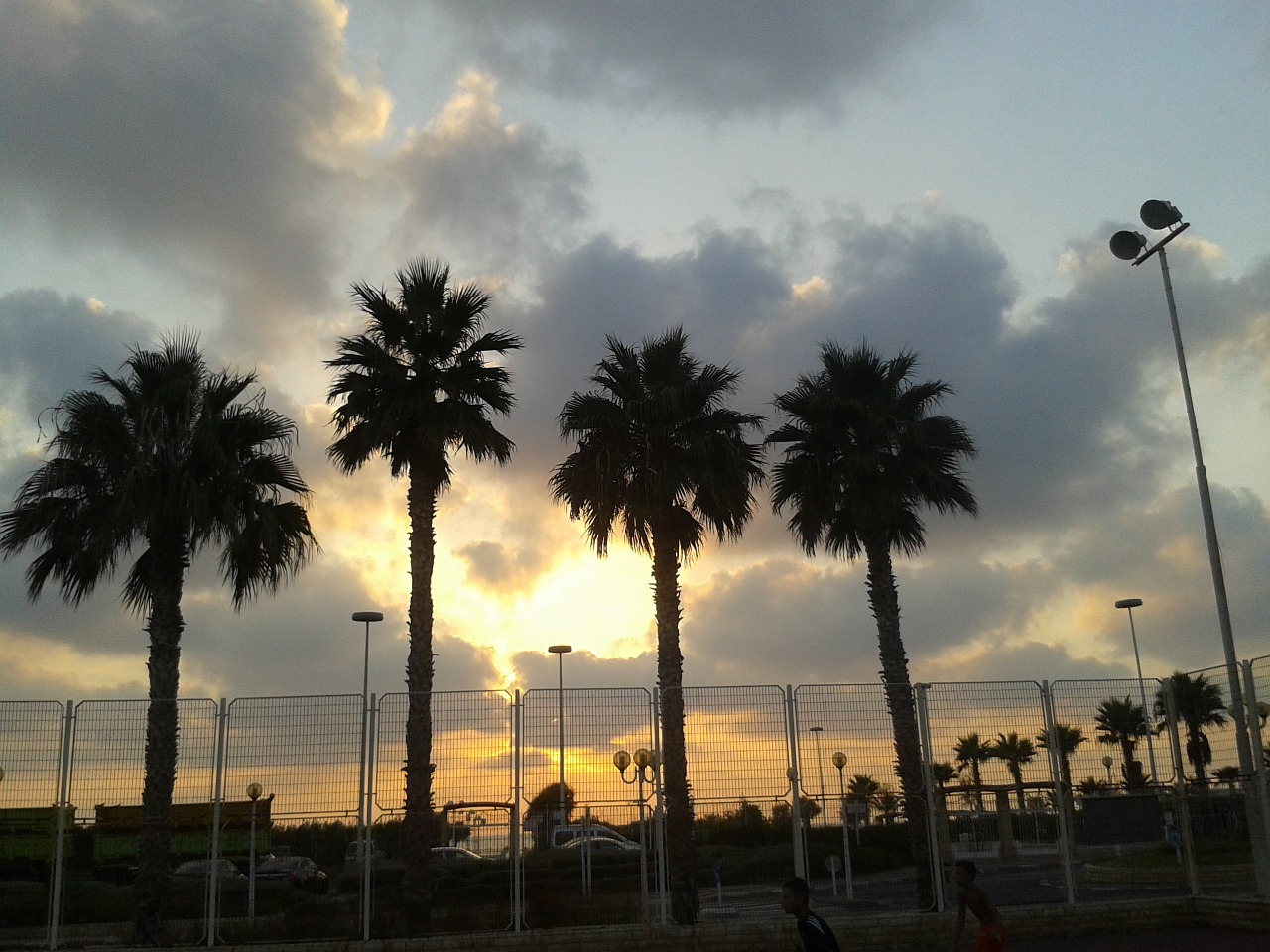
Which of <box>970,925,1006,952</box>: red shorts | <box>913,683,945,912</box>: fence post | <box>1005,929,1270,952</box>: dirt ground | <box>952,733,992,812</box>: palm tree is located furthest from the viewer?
<box>952,733,992,812</box>: palm tree

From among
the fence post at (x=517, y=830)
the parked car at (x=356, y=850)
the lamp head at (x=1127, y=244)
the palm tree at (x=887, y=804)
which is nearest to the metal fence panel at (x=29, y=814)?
the parked car at (x=356, y=850)

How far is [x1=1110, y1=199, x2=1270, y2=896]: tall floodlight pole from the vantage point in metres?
16.5

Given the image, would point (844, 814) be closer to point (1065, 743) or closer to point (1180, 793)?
point (1065, 743)

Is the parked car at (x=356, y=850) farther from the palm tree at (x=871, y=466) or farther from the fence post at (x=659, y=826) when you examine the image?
the palm tree at (x=871, y=466)

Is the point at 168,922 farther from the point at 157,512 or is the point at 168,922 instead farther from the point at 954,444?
the point at 954,444

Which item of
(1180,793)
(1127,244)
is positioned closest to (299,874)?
(1180,793)

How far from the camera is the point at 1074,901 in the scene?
54.2 feet

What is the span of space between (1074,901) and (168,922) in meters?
14.1

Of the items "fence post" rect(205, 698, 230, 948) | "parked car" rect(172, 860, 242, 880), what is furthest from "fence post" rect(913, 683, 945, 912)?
"parked car" rect(172, 860, 242, 880)

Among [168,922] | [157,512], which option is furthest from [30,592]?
[168,922]

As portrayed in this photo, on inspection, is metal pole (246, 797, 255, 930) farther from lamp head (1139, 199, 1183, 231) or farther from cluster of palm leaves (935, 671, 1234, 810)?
lamp head (1139, 199, 1183, 231)

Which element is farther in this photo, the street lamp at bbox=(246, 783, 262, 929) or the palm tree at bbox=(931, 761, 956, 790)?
the palm tree at bbox=(931, 761, 956, 790)

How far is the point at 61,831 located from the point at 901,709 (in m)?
13.4

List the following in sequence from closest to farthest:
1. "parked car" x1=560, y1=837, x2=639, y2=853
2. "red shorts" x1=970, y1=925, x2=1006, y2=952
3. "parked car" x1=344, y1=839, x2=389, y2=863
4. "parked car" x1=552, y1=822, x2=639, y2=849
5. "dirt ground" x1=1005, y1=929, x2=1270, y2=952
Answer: "red shorts" x1=970, y1=925, x2=1006, y2=952 → "dirt ground" x1=1005, y1=929, x2=1270, y2=952 → "parked car" x1=344, y1=839, x2=389, y2=863 → "parked car" x1=552, y1=822, x2=639, y2=849 → "parked car" x1=560, y1=837, x2=639, y2=853
